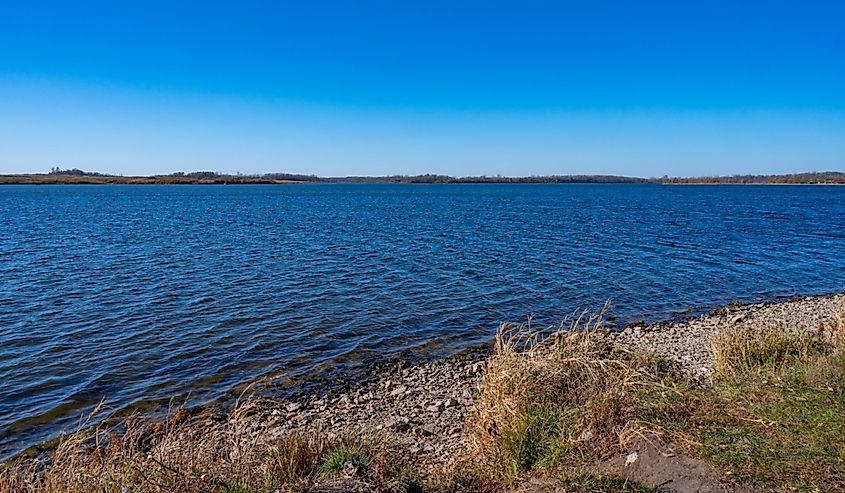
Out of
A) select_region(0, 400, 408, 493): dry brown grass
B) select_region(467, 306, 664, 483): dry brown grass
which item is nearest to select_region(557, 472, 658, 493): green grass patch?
select_region(467, 306, 664, 483): dry brown grass

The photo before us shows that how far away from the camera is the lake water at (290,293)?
1312cm

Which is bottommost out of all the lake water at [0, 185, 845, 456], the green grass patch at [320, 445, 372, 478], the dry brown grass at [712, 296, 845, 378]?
the lake water at [0, 185, 845, 456]

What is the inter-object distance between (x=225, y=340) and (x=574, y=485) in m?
12.5

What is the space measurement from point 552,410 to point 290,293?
1565 centimetres

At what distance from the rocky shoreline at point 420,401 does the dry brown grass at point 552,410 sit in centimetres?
110

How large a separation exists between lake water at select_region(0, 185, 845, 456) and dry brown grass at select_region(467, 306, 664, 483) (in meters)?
6.98

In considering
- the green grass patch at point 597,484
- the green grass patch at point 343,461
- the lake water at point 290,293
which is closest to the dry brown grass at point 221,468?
the green grass patch at point 343,461

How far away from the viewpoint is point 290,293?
21.1 metres

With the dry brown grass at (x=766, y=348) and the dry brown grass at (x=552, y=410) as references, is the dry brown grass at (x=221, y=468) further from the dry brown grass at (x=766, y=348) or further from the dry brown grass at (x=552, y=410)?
the dry brown grass at (x=766, y=348)

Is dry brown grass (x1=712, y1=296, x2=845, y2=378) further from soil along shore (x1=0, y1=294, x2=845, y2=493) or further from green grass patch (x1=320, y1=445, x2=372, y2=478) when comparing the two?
green grass patch (x1=320, y1=445, x2=372, y2=478)

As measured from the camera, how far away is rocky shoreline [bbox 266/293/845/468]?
30.9 feet

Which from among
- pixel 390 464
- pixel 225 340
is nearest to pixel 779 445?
pixel 390 464

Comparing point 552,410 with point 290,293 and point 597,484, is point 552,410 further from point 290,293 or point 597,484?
point 290,293

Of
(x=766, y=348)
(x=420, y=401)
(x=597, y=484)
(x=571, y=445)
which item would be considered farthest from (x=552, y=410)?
(x=766, y=348)
